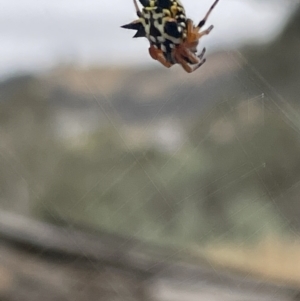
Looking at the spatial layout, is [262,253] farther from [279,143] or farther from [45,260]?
[45,260]

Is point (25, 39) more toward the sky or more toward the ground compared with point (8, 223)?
more toward the sky

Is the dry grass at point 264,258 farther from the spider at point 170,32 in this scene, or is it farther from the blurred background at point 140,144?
the spider at point 170,32

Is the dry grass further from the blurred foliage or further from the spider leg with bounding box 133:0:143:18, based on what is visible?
the spider leg with bounding box 133:0:143:18

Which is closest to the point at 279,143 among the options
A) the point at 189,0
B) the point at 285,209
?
the point at 285,209

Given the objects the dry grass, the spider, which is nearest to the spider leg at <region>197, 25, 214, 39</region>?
the spider

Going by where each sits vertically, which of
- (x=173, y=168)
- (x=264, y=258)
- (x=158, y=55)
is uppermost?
(x=158, y=55)

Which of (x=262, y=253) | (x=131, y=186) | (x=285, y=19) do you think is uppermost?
(x=285, y=19)

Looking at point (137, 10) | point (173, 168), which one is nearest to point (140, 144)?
point (173, 168)

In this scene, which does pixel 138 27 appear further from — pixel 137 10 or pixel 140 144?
pixel 140 144
